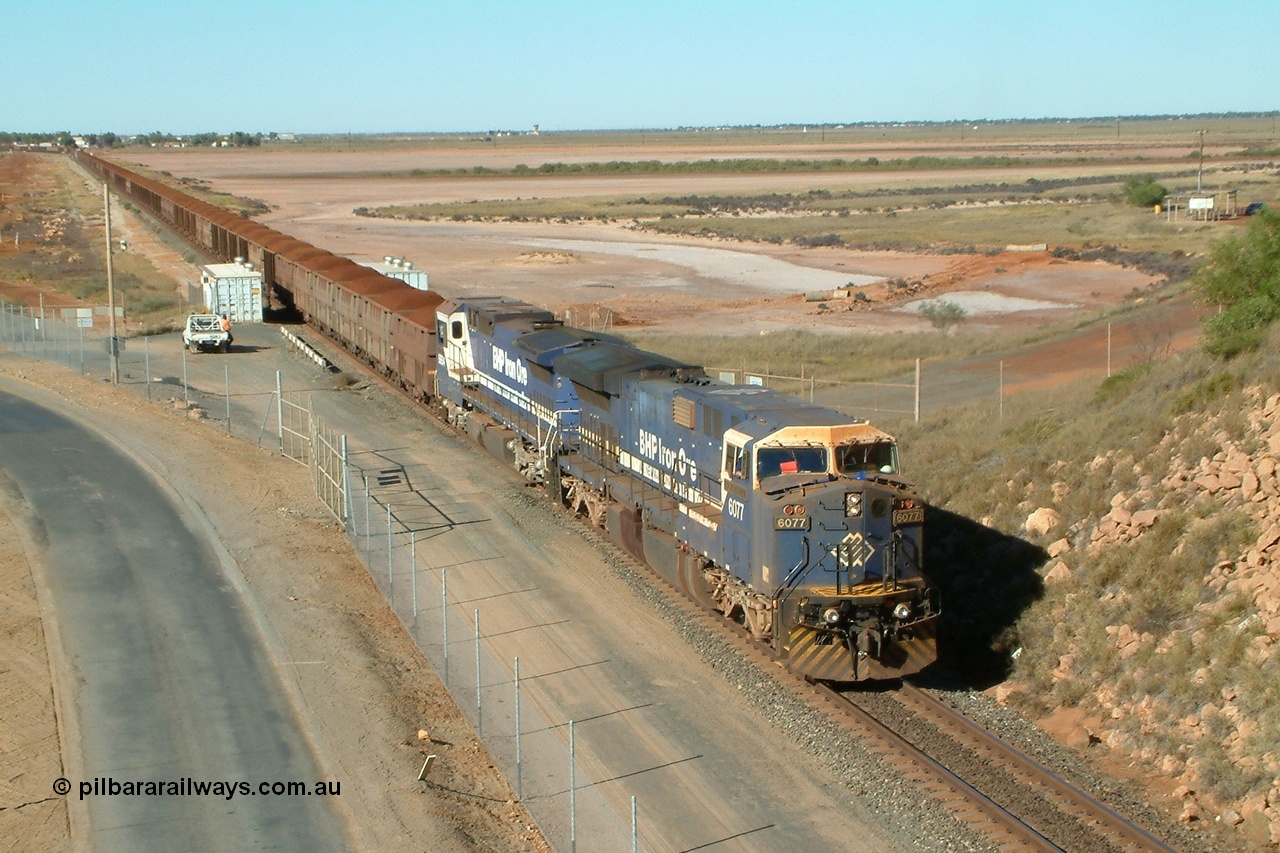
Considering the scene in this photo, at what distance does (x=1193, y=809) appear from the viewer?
1530 cm

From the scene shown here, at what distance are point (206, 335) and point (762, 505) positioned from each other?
3824cm

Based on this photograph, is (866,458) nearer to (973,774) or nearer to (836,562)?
(836,562)

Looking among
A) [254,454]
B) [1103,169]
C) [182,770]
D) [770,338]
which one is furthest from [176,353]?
[1103,169]

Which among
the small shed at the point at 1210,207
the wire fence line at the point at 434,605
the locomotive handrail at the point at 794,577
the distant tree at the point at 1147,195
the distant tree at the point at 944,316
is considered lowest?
the wire fence line at the point at 434,605

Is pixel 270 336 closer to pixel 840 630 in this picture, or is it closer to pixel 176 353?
pixel 176 353

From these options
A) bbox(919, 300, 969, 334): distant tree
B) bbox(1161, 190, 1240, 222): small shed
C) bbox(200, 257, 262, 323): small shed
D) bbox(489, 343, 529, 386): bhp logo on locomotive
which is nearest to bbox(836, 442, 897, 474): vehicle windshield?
bbox(489, 343, 529, 386): bhp logo on locomotive

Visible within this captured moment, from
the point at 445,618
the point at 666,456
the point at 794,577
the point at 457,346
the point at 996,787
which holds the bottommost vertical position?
the point at 996,787

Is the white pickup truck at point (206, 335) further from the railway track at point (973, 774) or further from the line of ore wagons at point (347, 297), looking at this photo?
the railway track at point (973, 774)

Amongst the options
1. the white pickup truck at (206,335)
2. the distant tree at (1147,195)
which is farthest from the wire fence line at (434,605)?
the distant tree at (1147,195)

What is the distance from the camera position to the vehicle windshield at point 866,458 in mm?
18688

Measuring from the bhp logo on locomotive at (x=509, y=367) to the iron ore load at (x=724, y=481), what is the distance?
7 cm

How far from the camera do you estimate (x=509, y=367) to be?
3241 cm

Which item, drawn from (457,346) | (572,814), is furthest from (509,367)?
(572,814)

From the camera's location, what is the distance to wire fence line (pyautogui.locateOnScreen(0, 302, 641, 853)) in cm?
1556
